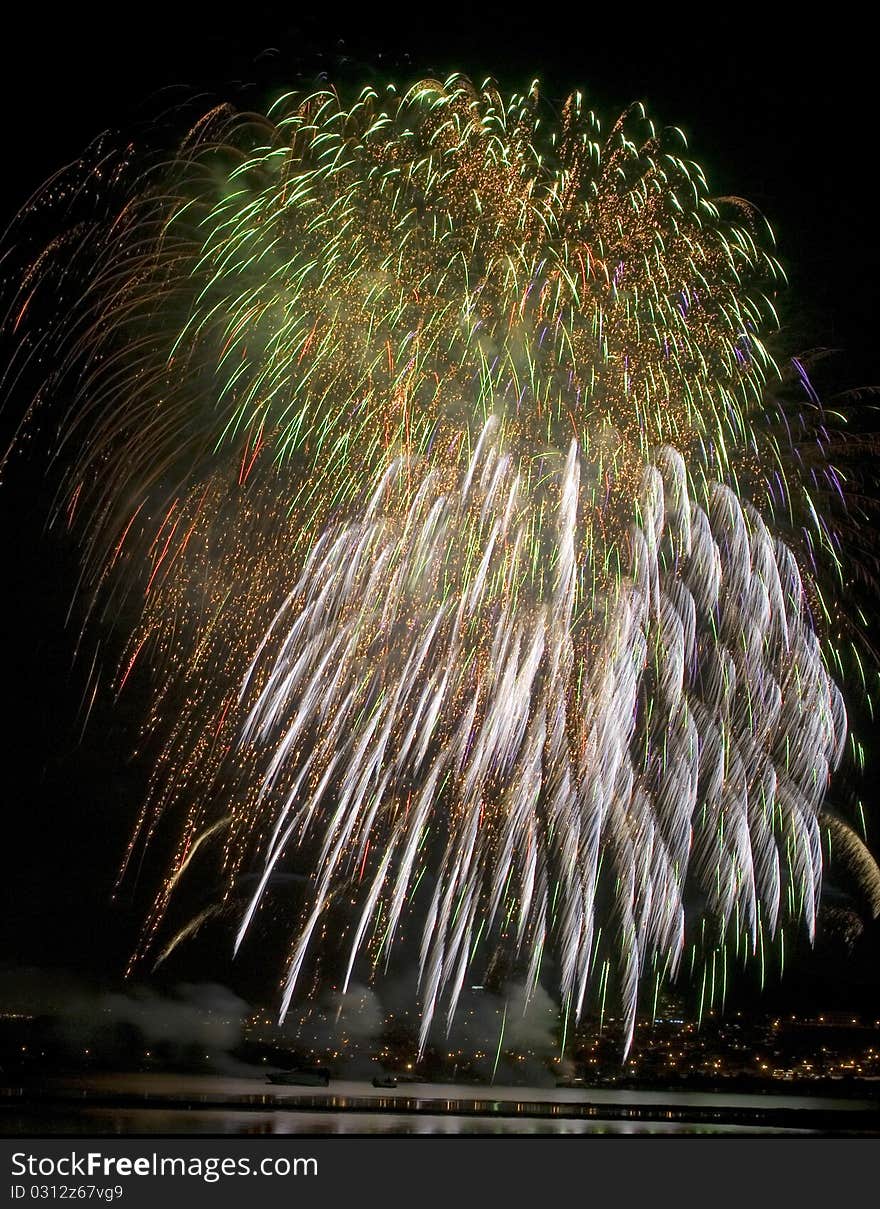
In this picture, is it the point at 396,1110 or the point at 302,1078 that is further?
the point at 302,1078

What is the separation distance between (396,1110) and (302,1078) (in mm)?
10471

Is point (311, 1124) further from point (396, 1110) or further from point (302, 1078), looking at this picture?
point (302, 1078)

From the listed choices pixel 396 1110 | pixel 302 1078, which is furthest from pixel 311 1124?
pixel 302 1078

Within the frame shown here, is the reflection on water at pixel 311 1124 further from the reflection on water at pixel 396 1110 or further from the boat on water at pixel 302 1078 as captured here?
the boat on water at pixel 302 1078

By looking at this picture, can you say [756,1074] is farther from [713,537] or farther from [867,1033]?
[713,537]

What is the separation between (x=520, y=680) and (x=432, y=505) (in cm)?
276

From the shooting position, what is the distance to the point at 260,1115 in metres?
18.7

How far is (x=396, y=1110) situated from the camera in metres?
19.9

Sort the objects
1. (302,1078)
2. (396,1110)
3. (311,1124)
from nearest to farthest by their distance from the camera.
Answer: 1. (311,1124)
2. (396,1110)
3. (302,1078)

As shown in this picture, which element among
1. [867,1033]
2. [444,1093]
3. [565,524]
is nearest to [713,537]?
[565,524]

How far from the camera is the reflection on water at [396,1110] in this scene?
16.0 m

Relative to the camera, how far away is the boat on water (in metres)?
28.8

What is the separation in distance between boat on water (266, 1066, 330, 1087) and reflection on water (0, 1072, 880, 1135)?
419 millimetres

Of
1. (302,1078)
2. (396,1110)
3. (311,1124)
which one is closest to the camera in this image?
(311,1124)
